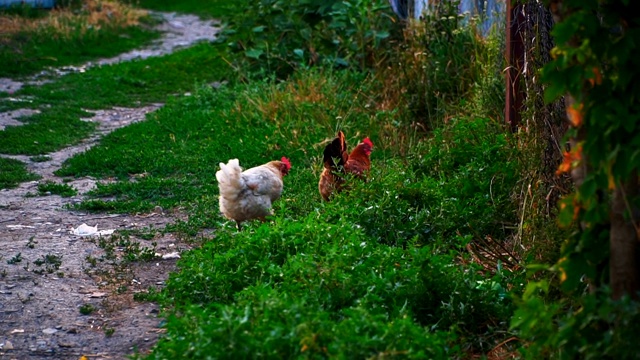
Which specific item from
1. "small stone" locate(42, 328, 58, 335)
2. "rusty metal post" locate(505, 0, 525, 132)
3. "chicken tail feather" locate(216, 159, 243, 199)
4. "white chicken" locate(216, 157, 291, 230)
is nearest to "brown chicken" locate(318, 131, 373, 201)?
"white chicken" locate(216, 157, 291, 230)

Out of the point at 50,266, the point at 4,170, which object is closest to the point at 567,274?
the point at 50,266

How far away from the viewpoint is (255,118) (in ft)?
31.7

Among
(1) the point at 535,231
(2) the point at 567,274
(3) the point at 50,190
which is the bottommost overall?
(3) the point at 50,190

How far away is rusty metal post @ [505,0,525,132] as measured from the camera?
6.56 metres

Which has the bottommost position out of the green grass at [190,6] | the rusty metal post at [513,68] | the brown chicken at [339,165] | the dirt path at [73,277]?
the green grass at [190,6]

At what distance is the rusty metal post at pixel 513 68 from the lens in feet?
21.5

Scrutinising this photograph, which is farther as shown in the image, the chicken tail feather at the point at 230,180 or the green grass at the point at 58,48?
the green grass at the point at 58,48

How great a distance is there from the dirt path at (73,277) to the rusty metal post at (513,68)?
2.69 meters

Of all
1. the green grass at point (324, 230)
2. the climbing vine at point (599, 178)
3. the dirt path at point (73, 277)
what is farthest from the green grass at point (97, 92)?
the climbing vine at point (599, 178)

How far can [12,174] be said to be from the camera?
27.2 ft

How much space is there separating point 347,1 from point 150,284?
774 centimetres

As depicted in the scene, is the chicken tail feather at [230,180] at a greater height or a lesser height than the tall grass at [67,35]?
greater

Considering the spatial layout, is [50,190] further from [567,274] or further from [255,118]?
[567,274]

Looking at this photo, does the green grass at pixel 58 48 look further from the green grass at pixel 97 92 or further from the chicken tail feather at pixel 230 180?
the chicken tail feather at pixel 230 180
